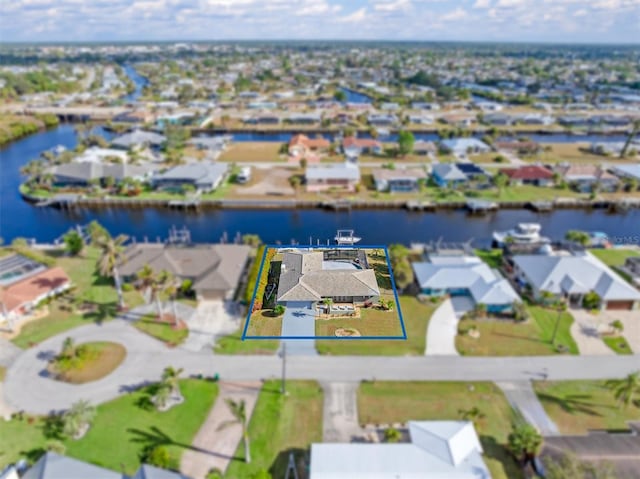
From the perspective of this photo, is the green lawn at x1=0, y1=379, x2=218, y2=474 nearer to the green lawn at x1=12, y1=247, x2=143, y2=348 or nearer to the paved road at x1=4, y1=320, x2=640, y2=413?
the paved road at x1=4, y1=320, x2=640, y2=413

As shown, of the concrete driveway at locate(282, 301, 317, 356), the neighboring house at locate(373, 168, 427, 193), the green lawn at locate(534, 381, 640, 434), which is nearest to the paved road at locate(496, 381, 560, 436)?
the green lawn at locate(534, 381, 640, 434)

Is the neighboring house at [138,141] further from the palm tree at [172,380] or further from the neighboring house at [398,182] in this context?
the palm tree at [172,380]

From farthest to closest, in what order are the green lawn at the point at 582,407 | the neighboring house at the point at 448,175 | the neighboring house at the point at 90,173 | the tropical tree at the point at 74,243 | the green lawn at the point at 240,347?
the neighboring house at the point at 448,175, the neighboring house at the point at 90,173, the tropical tree at the point at 74,243, the green lawn at the point at 240,347, the green lawn at the point at 582,407

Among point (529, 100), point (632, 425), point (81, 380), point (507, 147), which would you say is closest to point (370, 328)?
point (632, 425)

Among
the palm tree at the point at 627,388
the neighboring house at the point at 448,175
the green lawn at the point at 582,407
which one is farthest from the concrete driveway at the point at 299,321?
the neighboring house at the point at 448,175

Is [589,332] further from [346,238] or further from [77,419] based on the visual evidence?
[77,419]

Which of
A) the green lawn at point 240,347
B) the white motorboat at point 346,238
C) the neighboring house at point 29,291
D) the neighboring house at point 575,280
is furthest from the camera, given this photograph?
the neighboring house at point 575,280
